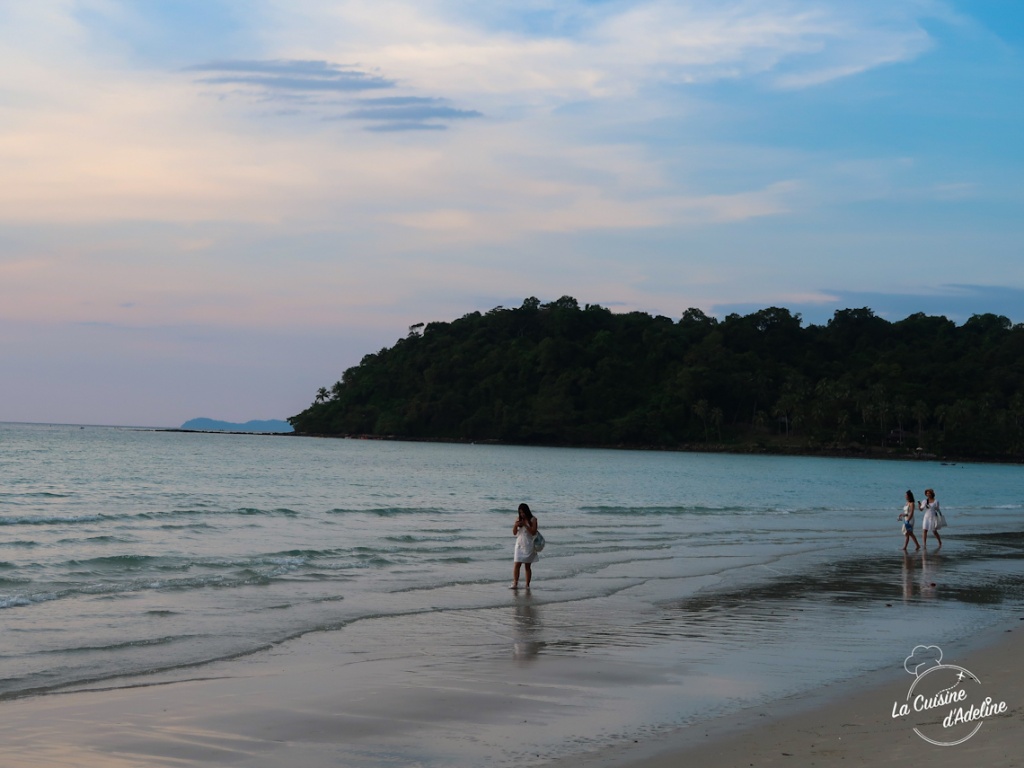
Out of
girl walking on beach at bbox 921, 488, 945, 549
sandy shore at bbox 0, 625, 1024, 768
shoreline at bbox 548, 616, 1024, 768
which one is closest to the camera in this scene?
shoreline at bbox 548, 616, 1024, 768

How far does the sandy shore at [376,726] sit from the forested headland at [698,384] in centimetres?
13836

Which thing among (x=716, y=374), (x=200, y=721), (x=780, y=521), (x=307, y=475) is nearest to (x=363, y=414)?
(x=716, y=374)

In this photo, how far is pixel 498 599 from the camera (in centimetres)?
1457

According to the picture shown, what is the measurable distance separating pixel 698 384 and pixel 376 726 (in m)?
147

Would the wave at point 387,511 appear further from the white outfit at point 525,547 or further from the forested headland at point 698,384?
the forested headland at point 698,384

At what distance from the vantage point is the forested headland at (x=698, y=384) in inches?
5531

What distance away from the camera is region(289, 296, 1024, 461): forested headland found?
14050 centimetres

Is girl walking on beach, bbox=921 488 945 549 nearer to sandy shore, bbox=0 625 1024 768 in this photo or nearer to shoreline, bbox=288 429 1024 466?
sandy shore, bbox=0 625 1024 768

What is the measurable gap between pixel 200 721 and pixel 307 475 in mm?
48167

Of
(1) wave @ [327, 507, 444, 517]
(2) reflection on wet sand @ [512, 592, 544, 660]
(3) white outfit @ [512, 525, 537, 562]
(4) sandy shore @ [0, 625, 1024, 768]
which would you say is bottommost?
(1) wave @ [327, 507, 444, 517]

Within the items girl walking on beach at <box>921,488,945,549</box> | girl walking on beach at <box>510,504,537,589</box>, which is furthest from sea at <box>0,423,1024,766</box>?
girl walking on beach at <box>921,488,945,549</box>

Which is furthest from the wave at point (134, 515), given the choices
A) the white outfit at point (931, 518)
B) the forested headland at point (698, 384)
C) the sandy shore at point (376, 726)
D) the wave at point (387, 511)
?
the forested headland at point (698, 384)

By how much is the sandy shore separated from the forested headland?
5447 inches

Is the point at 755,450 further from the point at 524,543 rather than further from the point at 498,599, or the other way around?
the point at 498,599
